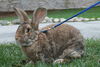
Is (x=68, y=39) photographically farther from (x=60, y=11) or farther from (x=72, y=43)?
(x=60, y=11)

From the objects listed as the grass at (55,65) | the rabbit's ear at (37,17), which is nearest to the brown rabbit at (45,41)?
the rabbit's ear at (37,17)

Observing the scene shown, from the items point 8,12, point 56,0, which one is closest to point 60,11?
point 56,0

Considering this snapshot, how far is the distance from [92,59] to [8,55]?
1.29 metres

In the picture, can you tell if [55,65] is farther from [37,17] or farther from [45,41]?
[37,17]

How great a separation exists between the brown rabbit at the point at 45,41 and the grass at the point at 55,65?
13cm

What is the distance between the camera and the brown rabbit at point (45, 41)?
151 inches

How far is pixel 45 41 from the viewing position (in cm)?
410

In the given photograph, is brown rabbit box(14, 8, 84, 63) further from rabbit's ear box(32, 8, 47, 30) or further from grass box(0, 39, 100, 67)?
grass box(0, 39, 100, 67)

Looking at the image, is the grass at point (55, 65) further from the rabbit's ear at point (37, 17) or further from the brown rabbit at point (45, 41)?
the rabbit's ear at point (37, 17)

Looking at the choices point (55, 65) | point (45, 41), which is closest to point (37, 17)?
point (45, 41)

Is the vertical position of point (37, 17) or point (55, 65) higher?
point (37, 17)

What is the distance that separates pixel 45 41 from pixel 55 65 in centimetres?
34

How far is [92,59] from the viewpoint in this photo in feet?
14.7

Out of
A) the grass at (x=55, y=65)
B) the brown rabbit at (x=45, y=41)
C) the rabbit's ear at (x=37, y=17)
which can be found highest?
the rabbit's ear at (x=37, y=17)
